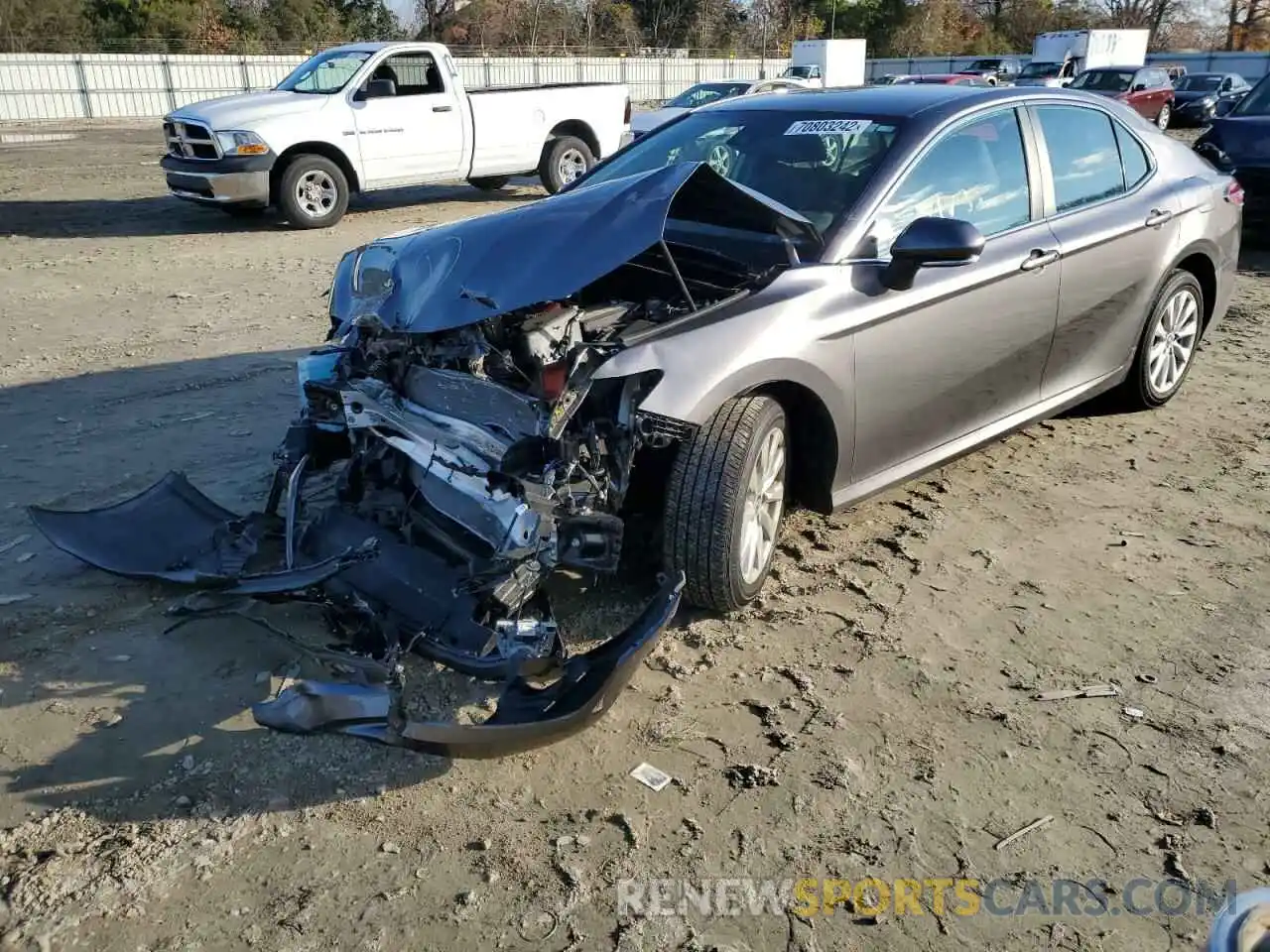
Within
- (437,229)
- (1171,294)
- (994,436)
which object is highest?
(437,229)

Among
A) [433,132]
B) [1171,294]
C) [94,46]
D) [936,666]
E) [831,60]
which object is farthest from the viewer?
[831,60]

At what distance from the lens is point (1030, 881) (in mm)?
2666

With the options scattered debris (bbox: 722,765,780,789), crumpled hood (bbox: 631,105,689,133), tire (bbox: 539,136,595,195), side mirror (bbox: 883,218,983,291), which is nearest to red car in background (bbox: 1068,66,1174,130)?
crumpled hood (bbox: 631,105,689,133)

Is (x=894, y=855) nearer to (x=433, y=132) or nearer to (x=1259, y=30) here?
(x=433, y=132)

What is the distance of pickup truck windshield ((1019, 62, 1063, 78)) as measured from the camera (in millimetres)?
32200

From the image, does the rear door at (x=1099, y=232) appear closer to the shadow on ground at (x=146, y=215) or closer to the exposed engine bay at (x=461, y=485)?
the exposed engine bay at (x=461, y=485)

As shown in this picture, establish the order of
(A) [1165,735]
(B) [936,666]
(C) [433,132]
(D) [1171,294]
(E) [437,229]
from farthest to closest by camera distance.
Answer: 1. (C) [433,132]
2. (D) [1171,294]
3. (E) [437,229]
4. (B) [936,666]
5. (A) [1165,735]

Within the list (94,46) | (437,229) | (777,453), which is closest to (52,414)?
(437,229)

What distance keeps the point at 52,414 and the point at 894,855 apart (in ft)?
17.2

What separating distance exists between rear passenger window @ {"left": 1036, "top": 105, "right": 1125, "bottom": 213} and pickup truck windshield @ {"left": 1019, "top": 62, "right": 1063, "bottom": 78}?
1196 inches

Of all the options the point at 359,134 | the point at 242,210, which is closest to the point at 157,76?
the point at 242,210

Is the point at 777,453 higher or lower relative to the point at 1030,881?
higher

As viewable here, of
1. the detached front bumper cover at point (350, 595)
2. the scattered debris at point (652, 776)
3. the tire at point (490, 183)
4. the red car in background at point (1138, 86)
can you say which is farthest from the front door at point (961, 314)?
the red car in background at point (1138, 86)

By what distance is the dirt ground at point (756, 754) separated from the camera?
2566 millimetres
